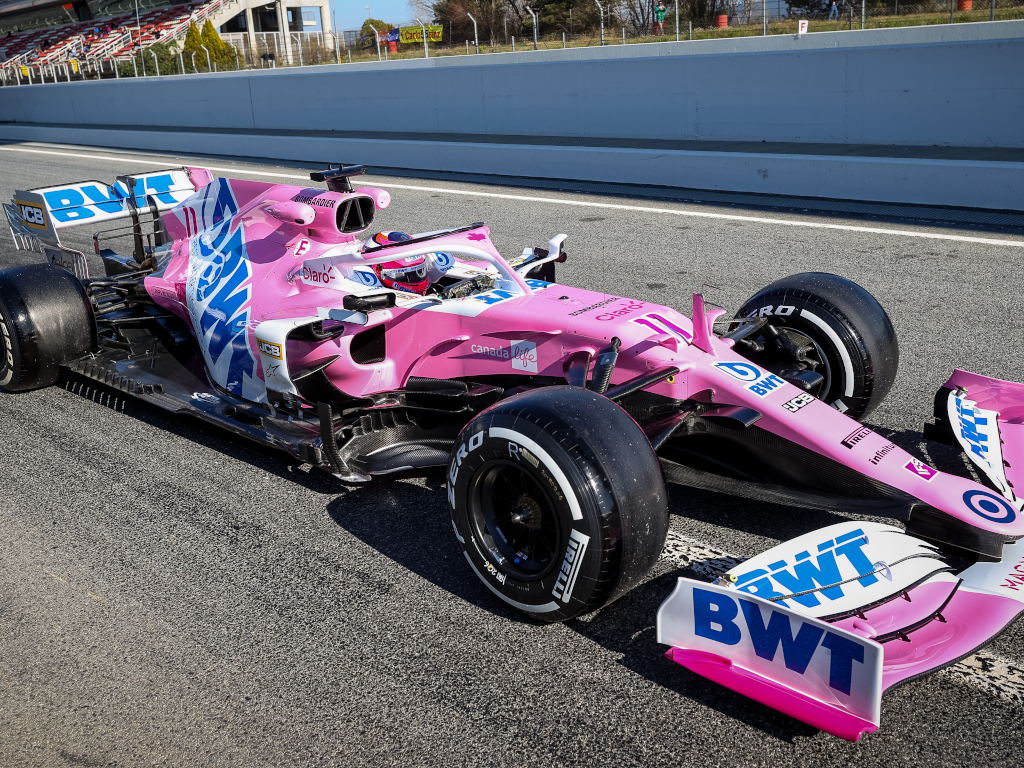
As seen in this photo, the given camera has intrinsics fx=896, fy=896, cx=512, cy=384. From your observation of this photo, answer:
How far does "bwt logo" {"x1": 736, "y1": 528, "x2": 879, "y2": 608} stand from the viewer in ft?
9.67

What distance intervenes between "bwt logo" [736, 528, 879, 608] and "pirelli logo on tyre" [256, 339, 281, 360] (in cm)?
280

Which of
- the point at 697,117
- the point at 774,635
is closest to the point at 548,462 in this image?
the point at 774,635

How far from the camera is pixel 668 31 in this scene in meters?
22.6

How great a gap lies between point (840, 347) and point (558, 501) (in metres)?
2.05

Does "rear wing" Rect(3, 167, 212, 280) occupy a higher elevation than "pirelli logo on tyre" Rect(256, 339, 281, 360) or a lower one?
higher

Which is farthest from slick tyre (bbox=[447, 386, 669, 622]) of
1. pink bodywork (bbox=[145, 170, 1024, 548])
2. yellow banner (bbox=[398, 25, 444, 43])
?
yellow banner (bbox=[398, 25, 444, 43])

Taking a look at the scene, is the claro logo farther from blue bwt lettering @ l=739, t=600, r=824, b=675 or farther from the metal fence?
the metal fence

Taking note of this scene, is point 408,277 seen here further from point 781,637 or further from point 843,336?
point 781,637

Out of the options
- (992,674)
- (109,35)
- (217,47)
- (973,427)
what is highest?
(109,35)

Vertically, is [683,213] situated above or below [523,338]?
below

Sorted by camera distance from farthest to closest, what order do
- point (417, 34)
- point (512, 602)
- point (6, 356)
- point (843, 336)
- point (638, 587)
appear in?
1. point (417, 34)
2. point (6, 356)
3. point (843, 336)
4. point (638, 587)
5. point (512, 602)

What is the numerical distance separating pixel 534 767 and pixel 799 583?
1053mm

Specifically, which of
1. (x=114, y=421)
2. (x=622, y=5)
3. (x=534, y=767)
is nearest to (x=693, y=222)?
(x=114, y=421)

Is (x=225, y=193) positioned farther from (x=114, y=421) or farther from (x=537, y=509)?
(x=537, y=509)
